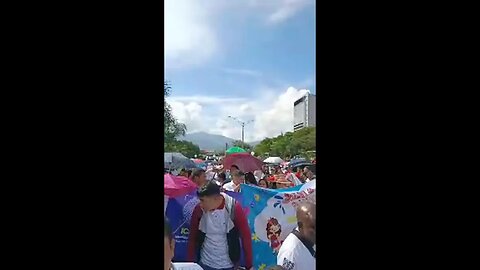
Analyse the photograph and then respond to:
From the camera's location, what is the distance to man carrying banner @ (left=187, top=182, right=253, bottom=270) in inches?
77.7

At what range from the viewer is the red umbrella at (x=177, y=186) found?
196 centimetres

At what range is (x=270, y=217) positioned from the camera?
2.12 meters

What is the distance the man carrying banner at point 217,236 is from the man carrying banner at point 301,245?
23 cm

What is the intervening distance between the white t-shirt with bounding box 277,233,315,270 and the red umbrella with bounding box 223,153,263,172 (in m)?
2.09

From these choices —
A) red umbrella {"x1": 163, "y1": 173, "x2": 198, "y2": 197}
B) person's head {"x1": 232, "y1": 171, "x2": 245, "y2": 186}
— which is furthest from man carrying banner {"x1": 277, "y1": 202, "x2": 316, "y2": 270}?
person's head {"x1": 232, "y1": 171, "x2": 245, "y2": 186}

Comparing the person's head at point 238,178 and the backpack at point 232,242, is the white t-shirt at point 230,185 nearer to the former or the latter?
the person's head at point 238,178

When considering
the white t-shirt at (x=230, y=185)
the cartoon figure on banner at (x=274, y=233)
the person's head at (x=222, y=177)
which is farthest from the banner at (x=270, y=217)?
the person's head at (x=222, y=177)

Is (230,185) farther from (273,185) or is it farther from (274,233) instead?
(274,233)

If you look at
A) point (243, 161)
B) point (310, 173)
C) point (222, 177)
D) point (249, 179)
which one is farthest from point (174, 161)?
point (243, 161)

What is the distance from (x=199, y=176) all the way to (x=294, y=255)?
96 cm

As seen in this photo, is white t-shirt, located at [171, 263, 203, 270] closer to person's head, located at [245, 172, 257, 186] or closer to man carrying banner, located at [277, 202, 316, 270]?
man carrying banner, located at [277, 202, 316, 270]
